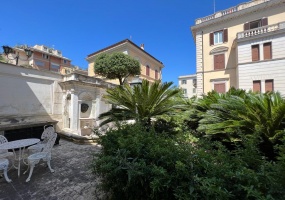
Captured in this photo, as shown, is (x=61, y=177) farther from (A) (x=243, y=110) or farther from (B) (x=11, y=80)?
(B) (x=11, y=80)

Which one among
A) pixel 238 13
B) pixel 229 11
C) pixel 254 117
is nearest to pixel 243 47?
pixel 238 13

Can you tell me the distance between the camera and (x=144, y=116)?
4.79 m

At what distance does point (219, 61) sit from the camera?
18.0 meters

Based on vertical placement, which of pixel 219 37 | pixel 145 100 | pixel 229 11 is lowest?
pixel 145 100

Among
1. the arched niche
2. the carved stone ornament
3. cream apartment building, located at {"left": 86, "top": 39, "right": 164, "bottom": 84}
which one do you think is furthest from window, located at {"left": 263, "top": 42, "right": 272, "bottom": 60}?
the carved stone ornament

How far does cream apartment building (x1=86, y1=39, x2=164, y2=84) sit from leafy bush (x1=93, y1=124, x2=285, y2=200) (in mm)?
17589

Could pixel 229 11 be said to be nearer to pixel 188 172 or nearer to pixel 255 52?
pixel 255 52

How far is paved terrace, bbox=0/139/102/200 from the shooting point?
3183 mm

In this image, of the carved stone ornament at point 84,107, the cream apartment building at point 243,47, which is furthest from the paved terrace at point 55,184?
the cream apartment building at point 243,47

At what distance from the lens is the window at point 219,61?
58.5ft

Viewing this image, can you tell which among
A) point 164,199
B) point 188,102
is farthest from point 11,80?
point 164,199

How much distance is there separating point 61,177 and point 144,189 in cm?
293

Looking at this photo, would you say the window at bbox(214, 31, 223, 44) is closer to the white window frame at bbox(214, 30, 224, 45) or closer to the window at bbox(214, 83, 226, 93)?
the white window frame at bbox(214, 30, 224, 45)

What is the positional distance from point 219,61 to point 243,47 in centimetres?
280
